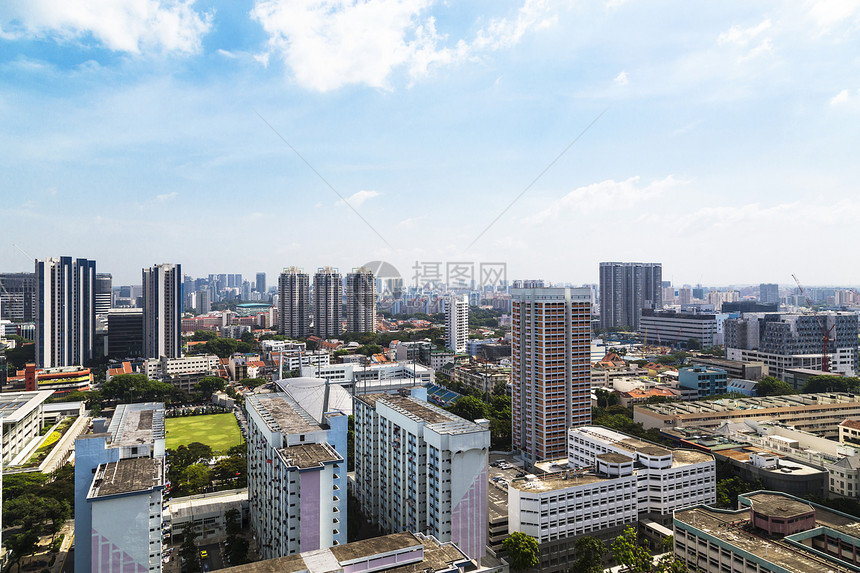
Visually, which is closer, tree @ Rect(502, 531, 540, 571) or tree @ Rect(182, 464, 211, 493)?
tree @ Rect(502, 531, 540, 571)

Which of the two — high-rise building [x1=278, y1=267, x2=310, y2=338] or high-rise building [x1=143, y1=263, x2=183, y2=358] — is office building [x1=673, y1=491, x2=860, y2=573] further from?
high-rise building [x1=278, y1=267, x2=310, y2=338]

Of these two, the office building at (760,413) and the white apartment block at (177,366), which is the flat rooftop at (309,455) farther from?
the white apartment block at (177,366)

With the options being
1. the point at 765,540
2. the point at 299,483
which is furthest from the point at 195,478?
the point at 765,540

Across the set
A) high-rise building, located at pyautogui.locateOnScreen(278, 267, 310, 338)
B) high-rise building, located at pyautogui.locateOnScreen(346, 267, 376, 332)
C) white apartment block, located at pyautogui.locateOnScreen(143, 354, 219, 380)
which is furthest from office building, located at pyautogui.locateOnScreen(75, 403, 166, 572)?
high-rise building, located at pyautogui.locateOnScreen(346, 267, 376, 332)

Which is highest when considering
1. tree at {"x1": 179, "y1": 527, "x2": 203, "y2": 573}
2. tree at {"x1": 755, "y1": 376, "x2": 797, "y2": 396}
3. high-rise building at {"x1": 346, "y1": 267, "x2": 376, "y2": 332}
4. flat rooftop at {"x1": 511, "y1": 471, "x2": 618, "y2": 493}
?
high-rise building at {"x1": 346, "y1": 267, "x2": 376, "y2": 332}

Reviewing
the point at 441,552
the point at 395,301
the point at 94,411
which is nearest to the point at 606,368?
the point at 441,552

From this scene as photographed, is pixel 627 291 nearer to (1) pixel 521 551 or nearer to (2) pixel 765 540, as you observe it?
(2) pixel 765 540

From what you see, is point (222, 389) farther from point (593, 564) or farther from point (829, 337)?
point (829, 337)
